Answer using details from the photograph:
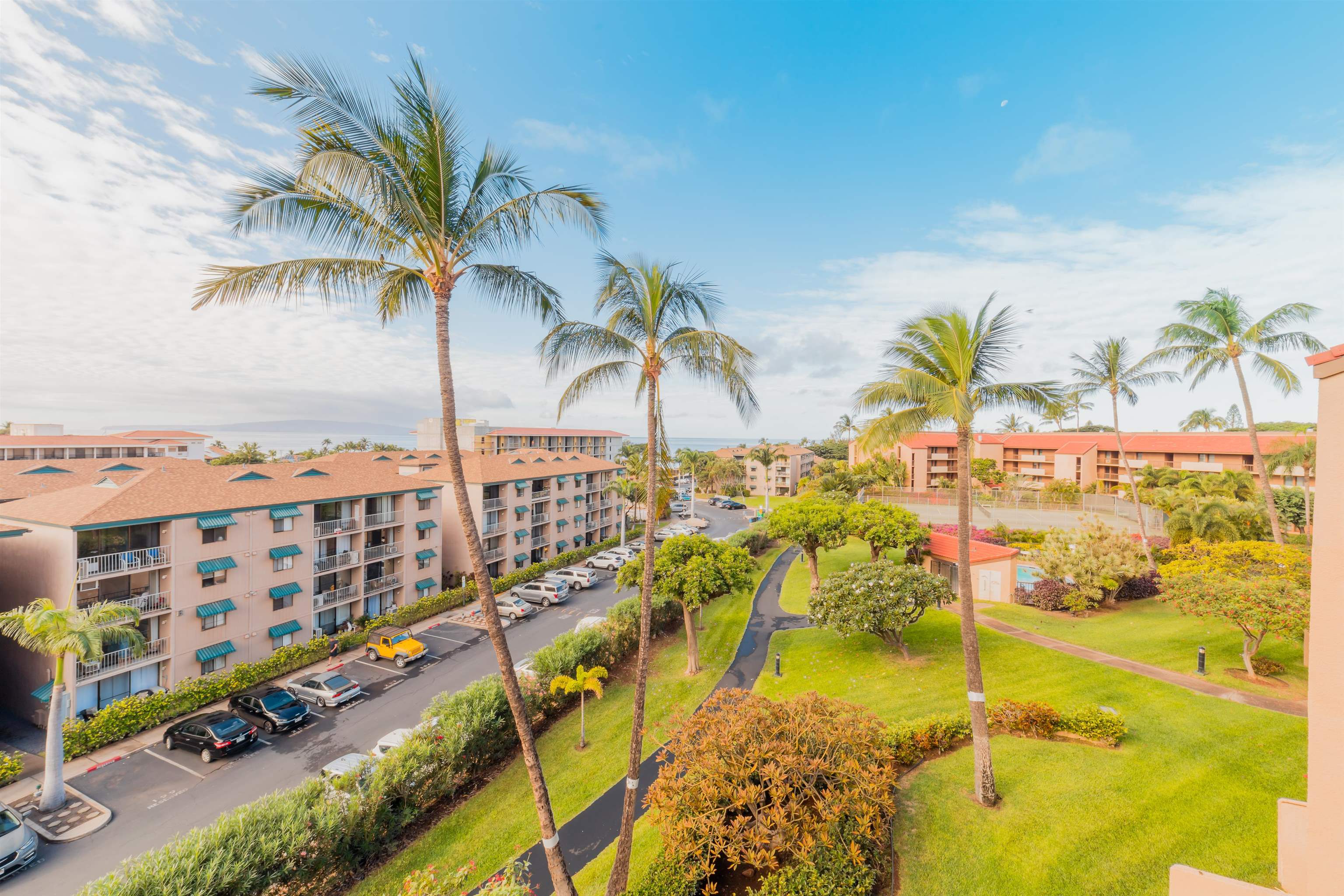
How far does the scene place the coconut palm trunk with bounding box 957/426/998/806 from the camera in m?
11.0

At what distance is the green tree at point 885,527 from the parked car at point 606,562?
20.3 m

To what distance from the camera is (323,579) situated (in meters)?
29.0

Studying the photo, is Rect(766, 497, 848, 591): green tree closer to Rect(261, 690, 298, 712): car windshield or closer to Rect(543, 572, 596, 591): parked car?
Rect(543, 572, 596, 591): parked car

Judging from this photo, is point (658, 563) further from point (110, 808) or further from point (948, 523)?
point (948, 523)

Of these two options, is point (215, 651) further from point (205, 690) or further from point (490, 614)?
point (490, 614)

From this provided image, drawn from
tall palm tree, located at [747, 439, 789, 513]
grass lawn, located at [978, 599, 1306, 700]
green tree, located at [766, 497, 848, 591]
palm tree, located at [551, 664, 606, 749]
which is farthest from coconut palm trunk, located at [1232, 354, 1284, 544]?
tall palm tree, located at [747, 439, 789, 513]

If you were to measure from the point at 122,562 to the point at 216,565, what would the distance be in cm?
308

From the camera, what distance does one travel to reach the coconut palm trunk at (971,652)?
36.0 ft

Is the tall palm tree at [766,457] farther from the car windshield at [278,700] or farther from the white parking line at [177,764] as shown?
the white parking line at [177,764]

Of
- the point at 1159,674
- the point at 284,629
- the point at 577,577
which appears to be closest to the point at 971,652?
the point at 1159,674

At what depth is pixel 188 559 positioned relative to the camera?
72.7ft

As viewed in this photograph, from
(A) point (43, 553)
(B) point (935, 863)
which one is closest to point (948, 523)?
(B) point (935, 863)

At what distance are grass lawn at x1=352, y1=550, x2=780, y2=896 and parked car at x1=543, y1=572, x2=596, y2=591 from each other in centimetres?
1528

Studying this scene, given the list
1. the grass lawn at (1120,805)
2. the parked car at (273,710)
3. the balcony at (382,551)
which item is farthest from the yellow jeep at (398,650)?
the grass lawn at (1120,805)
